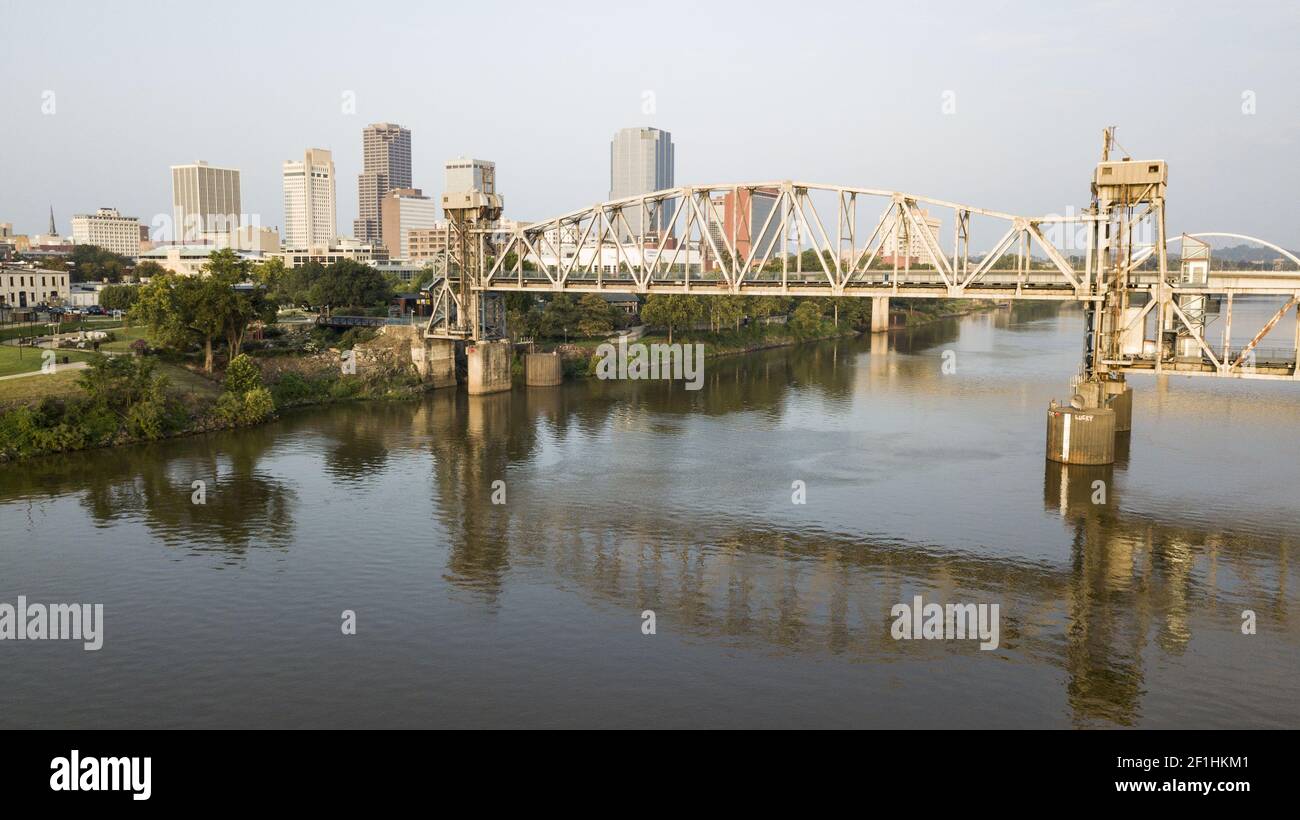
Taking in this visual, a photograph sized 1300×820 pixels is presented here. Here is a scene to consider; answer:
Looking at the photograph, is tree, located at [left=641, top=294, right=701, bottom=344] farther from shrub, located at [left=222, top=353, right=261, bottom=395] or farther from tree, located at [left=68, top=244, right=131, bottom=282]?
tree, located at [left=68, top=244, right=131, bottom=282]

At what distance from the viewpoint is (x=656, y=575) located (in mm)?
37625

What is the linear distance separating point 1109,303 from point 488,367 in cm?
4952

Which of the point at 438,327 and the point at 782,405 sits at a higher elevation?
the point at 438,327

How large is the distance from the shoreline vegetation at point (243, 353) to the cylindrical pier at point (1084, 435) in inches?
1942

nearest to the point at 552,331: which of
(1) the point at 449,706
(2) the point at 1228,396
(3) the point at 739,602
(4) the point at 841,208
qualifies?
(4) the point at 841,208

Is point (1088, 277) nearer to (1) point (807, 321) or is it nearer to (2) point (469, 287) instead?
(2) point (469, 287)

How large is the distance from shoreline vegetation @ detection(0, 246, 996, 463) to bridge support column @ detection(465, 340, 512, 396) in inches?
182

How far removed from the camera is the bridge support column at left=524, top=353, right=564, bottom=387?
90.9 m

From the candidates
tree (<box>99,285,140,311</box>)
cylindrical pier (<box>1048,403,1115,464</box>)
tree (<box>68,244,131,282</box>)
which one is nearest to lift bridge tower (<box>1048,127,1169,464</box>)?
cylindrical pier (<box>1048,403,1115,464</box>)

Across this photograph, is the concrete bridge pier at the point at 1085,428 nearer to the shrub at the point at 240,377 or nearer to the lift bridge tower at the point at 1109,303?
the lift bridge tower at the point at 1109,303

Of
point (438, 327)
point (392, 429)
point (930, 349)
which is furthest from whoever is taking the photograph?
point (930, 349)

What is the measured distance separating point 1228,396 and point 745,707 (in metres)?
69.5
